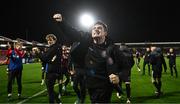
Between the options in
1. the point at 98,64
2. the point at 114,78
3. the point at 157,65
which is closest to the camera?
the point at 114,78

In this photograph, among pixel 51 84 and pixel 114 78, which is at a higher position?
pixel 114 78

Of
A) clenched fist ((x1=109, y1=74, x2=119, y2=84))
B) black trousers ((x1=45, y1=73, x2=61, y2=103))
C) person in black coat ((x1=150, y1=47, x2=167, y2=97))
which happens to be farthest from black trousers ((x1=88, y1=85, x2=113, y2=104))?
person in black coat ((x1=150, y1=47, x2=167, y2=97))

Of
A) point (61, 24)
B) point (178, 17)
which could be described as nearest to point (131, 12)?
point (178, 17)

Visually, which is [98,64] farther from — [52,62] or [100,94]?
[52,62]

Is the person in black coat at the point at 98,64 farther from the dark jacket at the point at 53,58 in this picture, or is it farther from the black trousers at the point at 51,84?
the black trousers at the point at 51,84

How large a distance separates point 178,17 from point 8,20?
46.6m

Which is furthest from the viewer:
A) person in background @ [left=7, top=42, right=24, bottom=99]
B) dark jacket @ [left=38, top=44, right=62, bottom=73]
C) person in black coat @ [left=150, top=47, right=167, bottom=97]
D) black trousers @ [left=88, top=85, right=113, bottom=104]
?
person in black coat @ [left=150, top=47, right=167, bottom=97]

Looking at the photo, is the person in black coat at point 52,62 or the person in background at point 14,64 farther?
the person in background at point 14,64

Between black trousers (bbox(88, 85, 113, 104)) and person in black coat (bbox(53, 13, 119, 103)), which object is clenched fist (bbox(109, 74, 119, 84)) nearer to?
person in black coat (bbox(53, 13, 119, 103))

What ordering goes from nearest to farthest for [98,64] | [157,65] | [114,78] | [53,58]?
[114,78] < [98,64] < [53,58] < [157,65]

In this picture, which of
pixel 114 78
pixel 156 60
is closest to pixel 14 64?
pixel 156 60

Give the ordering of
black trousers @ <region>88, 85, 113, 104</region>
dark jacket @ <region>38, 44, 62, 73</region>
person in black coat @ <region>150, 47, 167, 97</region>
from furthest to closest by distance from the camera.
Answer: person in black coat @ <region>150, 47, 167, 97</region>, dark jacket @ <region>38, 44, 62, 73</region>, black trousers @ <region>88, 85, 113, 104</region>

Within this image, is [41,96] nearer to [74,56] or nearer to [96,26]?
[74,56]

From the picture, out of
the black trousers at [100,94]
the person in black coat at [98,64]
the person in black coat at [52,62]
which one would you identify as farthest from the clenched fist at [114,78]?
the person in black coat at [52,62]
